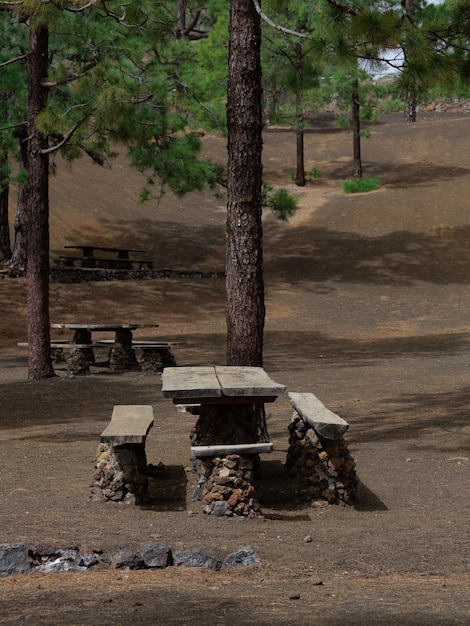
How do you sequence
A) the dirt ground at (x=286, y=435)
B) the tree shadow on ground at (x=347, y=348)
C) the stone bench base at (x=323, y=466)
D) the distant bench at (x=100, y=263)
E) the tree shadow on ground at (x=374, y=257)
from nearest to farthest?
1. the dirt ground at (x=286, y=435)
2. the stone bench base at (x=323, y=466)
3. the tree shadow on ground at (x=347, y=348)
4. the distant bench at (x=100, y=263)
5. the tree shadow on ground at (x=374, y=257)

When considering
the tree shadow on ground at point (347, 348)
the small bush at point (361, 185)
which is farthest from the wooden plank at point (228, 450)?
the small bush at point (361, 185)

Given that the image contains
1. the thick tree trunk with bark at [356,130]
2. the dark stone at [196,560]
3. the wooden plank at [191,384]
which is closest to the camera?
the dark stone at [196,560]

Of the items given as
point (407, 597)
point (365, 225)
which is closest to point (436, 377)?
point (407, 597)

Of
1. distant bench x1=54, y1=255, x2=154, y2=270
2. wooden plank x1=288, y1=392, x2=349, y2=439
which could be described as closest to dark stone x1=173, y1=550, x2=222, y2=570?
wooden plank x1=288, y1=392, x2=349, y2=439

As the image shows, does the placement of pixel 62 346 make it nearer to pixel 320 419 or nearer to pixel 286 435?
pixel 286 435

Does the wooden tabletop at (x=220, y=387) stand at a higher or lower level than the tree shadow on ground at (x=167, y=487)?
higher

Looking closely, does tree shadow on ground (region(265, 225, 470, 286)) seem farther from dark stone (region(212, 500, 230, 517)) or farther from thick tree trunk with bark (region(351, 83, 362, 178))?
dark stone (region(212, 500, 230, 517))

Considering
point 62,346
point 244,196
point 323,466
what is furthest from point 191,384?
point 62,346

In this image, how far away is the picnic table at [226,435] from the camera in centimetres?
587

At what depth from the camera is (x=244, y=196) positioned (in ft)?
26.6

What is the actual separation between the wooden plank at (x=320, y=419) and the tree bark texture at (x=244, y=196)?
1101 millimetres

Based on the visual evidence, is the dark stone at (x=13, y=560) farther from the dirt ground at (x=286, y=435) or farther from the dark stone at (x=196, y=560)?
the dark stone at (x=196, y=560)

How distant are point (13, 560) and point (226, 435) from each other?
6.61 feet

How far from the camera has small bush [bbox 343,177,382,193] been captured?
37.3m
